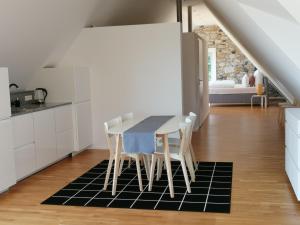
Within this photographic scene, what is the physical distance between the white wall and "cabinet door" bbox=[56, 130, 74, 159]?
2.16 feet

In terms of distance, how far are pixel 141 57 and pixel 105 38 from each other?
640mm

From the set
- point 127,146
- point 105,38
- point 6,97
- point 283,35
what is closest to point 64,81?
point 105,38

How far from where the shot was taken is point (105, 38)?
586 centimetres

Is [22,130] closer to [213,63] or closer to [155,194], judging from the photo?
[155,194]

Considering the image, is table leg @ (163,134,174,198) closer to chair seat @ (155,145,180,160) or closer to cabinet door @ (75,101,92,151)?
chair seat @ (155,145,180,160)

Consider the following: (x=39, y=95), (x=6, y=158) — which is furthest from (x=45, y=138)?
(x=6, y=158)

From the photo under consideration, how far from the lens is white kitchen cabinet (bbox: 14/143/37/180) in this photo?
4.30 meters

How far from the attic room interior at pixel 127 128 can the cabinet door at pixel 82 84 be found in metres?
0.03

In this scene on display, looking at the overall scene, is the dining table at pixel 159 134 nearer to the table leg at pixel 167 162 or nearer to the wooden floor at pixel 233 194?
the table leg at pixel 167 162

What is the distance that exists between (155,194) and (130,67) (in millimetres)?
2509

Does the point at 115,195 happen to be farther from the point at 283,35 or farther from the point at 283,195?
the point at 283,35

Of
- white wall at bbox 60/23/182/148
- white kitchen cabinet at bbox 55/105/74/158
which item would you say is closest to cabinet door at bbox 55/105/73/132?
white kitchen cabinet at bbox 55/105/74/158

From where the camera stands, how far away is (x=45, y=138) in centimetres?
490

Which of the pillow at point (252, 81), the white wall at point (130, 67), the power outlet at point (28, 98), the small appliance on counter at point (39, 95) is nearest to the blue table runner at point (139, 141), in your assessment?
the white wall at point (130, 67)
